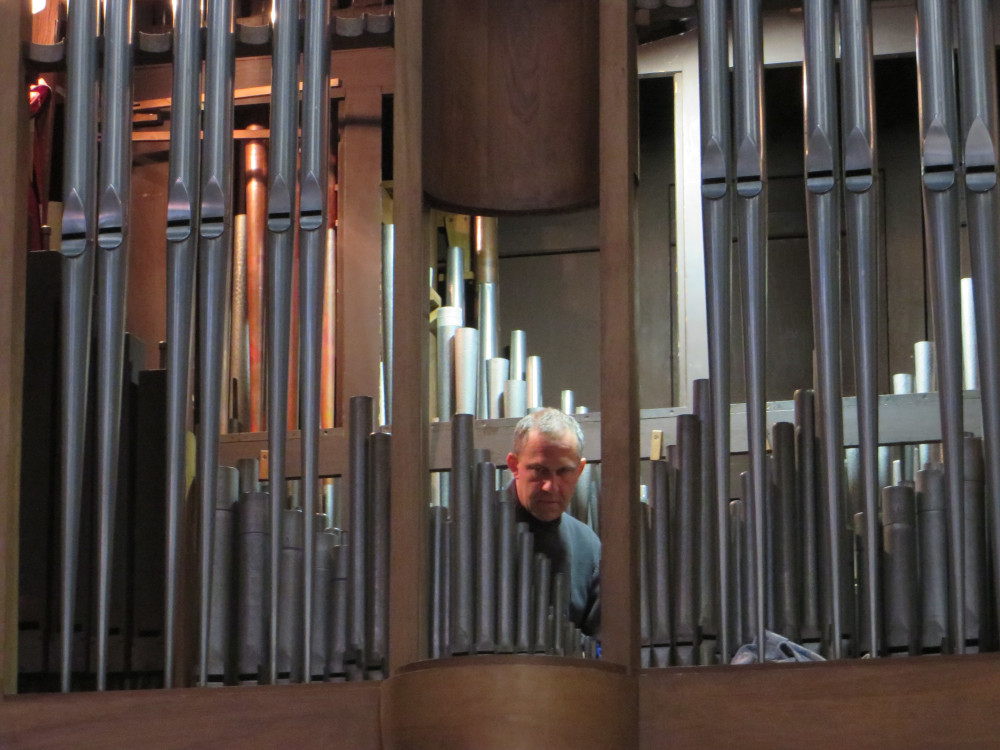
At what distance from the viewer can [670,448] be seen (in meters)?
4.57

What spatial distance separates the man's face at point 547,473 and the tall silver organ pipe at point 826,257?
104 centimetres

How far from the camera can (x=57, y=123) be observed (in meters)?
7.31

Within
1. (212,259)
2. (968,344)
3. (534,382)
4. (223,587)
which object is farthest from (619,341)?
(534,382)

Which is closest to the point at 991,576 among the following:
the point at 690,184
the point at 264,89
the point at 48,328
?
the point at 48,328

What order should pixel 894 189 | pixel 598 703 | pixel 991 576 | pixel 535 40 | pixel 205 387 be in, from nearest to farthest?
pixel 598 703 → pixel 991 576 → pixel 205 387 → pixel 535 40 → pixel 894 189

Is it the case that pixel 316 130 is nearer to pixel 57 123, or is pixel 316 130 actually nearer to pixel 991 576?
pixel 991 576

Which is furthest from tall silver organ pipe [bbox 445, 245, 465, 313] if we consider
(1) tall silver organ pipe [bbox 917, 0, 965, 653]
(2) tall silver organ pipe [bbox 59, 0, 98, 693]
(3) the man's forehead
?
(1) tall silver organ pipe [bbox 917, 0, 965, 653]

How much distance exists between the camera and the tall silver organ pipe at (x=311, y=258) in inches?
171

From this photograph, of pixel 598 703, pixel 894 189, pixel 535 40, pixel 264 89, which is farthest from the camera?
pixel 894 189

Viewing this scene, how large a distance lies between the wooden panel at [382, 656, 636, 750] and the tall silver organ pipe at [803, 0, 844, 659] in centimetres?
64

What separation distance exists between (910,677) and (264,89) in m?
3.91

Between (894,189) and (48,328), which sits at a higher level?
(894,189)

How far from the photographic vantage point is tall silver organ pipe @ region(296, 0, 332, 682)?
171 inches

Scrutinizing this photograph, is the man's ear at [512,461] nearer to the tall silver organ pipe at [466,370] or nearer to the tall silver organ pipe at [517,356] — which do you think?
the tall silver organ pipe at [466,370]
